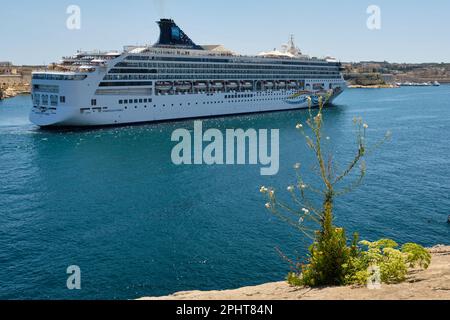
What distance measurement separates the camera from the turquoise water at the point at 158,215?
A: 1956cm

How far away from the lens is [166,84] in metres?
67.9

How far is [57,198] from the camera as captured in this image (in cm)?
2984

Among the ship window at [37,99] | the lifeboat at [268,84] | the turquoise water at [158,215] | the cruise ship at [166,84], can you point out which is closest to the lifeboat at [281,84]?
the cruise ship at [166,84]

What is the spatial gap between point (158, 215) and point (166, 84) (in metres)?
43.8

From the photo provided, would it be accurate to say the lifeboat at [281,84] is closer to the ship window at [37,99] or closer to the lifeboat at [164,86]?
the lifeboat at [164,86]

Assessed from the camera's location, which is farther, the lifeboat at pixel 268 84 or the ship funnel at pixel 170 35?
the lifeboat at pixel 268 84

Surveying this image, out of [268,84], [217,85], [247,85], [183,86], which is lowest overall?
[183,86]

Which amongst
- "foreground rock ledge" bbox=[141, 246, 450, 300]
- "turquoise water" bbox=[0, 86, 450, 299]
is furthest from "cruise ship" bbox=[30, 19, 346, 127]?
"foreground rock ledge" bbox=[141, 246, 450, 300]

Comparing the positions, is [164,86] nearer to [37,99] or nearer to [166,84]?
[166,84]

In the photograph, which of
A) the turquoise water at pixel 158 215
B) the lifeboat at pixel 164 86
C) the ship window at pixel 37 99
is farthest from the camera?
the lifeboat at pixel 164 86

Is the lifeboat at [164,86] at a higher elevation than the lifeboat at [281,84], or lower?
lower

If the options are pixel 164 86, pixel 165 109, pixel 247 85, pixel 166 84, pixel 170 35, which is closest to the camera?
pixel 165 109

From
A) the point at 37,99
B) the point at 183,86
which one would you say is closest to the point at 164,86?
the point at 183,86

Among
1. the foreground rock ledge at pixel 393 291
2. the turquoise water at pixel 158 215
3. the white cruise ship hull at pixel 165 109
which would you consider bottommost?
the turquoise water at pixel 158 215
